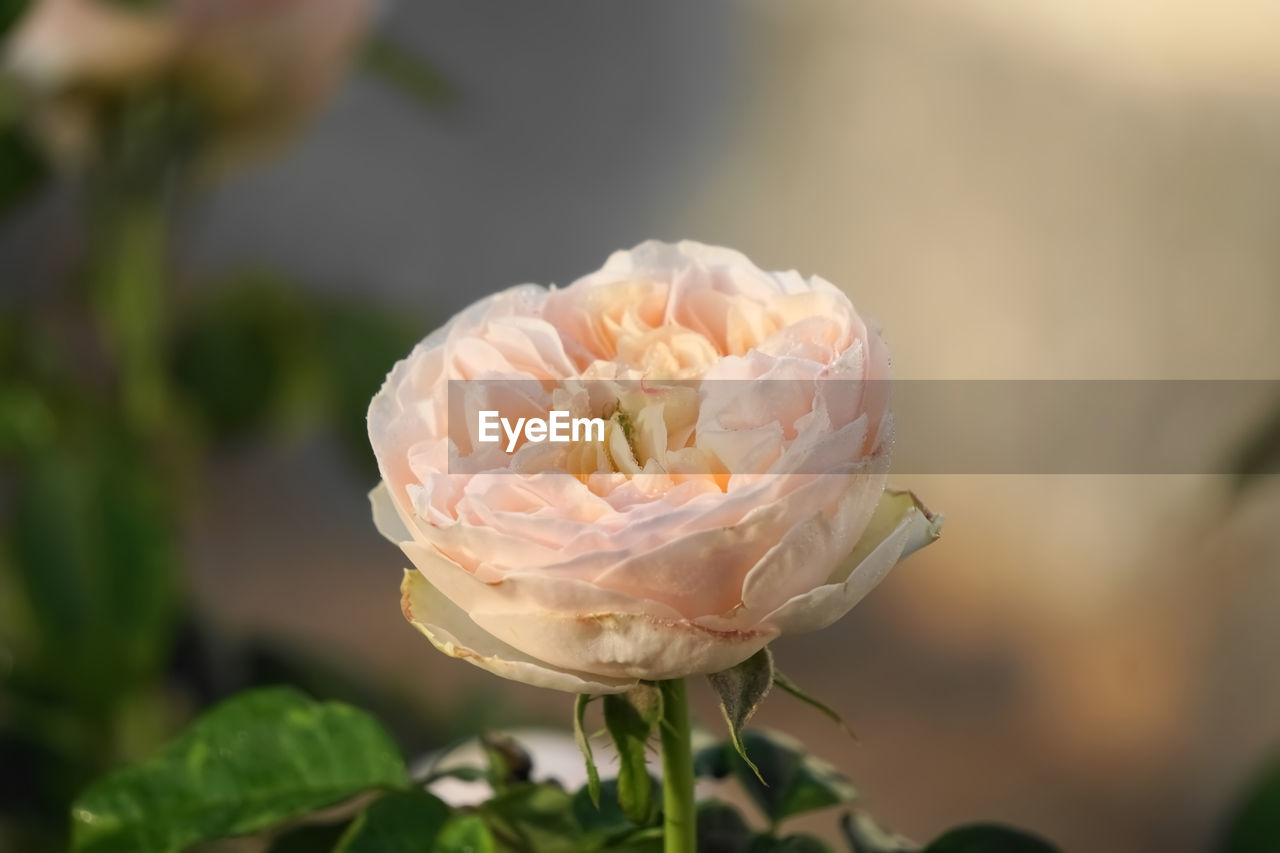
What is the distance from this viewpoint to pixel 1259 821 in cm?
31

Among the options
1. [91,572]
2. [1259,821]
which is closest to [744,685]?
[1259,821]

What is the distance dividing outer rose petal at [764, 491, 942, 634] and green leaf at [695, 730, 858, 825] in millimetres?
66

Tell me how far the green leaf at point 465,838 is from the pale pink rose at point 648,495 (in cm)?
4

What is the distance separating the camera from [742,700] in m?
Result: 0.14

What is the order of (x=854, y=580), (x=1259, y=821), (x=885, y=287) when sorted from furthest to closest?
(x=885, y=287)
(x=1259, y=821)
(x=854, y=580)

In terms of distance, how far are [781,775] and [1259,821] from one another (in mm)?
189

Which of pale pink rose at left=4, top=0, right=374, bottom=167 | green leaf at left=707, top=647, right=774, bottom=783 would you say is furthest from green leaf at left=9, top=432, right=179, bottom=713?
green leaf at left=707, top=647, right=774, bottom=783

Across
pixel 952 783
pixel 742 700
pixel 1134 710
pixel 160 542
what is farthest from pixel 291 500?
pixel 742 700

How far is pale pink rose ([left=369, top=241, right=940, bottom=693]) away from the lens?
13cm

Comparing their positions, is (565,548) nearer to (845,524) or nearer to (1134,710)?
(845,524)

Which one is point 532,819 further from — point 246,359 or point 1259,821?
point 246,359

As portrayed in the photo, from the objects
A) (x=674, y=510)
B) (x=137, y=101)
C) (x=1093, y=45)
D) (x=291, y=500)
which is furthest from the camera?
(x=291, y=500)

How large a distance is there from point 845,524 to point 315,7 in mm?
418

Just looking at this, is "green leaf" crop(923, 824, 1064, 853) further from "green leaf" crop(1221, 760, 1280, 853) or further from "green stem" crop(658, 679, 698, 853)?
"green leaf" crop(1221, 760, 1280, 853)
